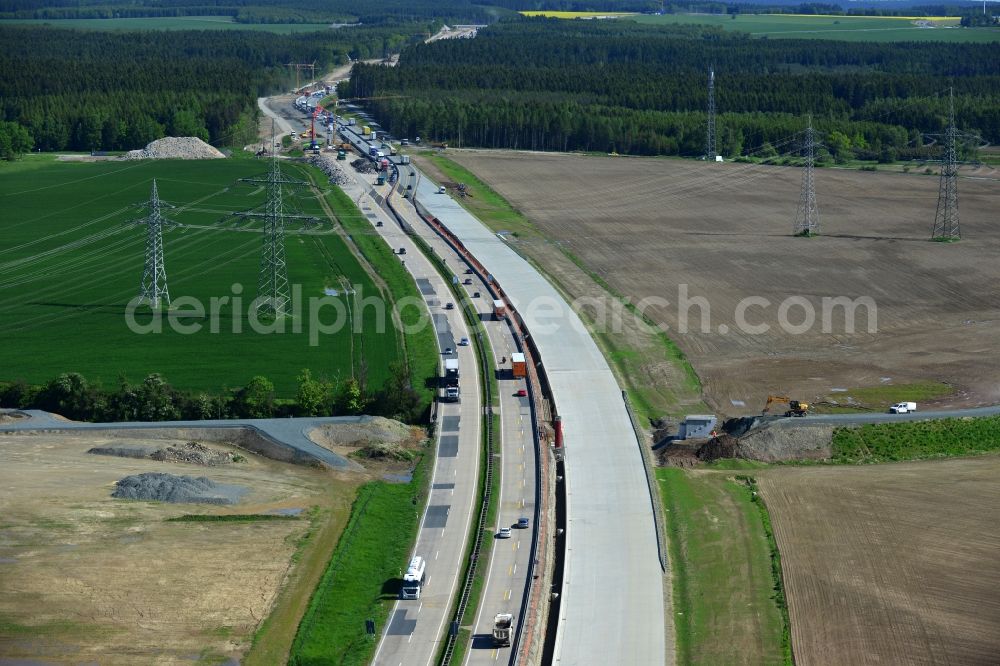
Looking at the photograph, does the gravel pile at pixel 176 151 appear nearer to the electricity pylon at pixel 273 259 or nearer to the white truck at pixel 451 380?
the electricity pylon at pixel 273 259

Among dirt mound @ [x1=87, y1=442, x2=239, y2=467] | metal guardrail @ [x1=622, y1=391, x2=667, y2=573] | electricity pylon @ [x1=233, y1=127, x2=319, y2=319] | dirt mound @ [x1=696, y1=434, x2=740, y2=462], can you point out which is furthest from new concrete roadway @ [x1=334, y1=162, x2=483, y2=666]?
dirt mound @ [x1=696, y1=434, x2=740, y2=462]

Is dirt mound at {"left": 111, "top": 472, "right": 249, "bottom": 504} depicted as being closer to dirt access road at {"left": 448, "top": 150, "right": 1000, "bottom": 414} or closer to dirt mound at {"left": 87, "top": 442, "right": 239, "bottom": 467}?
dirt mound at {"left": 87, "top": 442, "right": 239, "bottom": 467}

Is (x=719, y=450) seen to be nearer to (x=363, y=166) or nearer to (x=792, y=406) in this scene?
(x=792, y=406)

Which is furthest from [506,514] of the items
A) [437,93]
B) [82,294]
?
[437,93]

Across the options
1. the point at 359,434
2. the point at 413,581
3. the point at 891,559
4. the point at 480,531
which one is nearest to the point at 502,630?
the point at 413,581

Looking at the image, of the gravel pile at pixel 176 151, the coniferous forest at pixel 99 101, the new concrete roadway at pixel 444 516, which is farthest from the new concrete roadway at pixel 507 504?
the coniferous forest at pixel 99 101
